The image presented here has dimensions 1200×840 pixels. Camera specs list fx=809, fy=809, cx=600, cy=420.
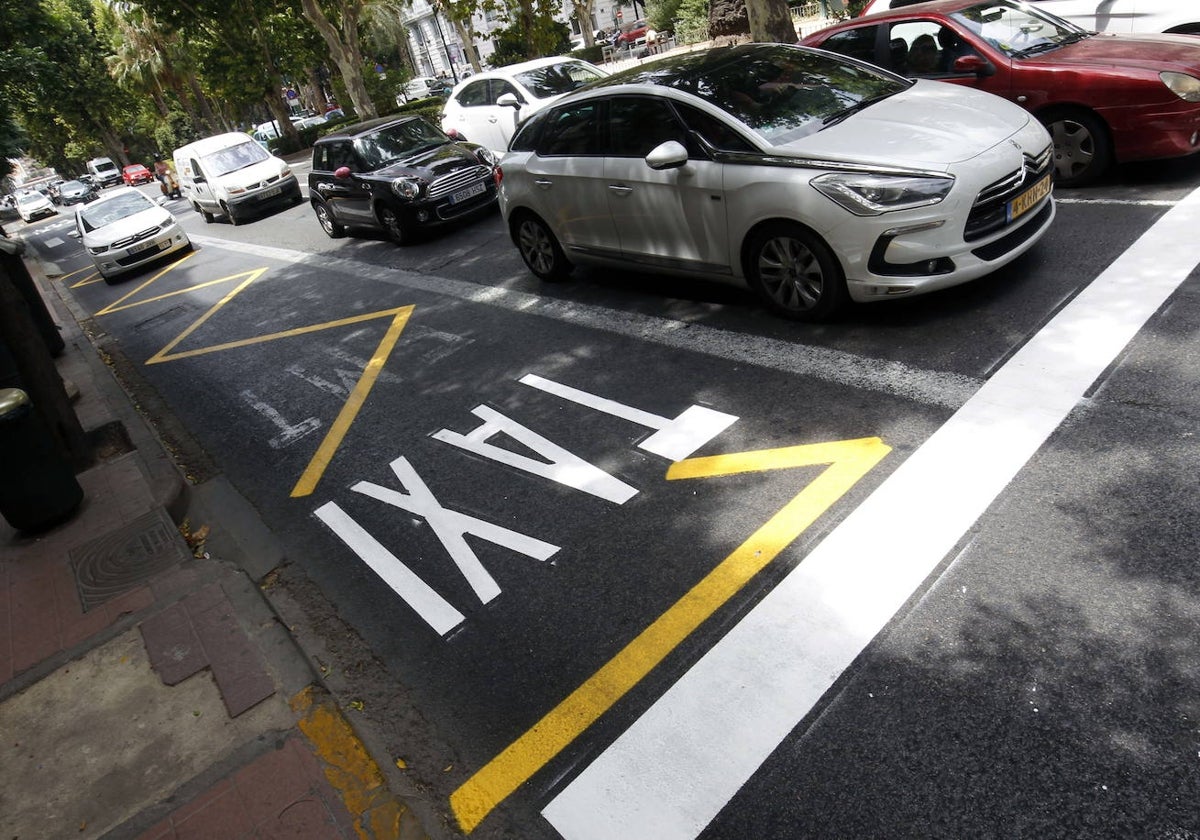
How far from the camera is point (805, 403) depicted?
490 centimetres

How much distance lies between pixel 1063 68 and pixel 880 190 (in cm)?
319

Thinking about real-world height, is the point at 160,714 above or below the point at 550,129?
below

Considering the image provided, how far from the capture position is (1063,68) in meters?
6.79

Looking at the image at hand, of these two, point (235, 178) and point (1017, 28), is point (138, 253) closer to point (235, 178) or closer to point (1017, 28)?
point (235, 178)

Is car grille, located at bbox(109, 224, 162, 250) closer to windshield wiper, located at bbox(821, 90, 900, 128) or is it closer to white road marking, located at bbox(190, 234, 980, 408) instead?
white road marking, located at bbox(190, 234, 980, 408)

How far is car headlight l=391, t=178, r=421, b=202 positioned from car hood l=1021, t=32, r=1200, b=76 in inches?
298

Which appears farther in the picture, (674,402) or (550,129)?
(550,129)

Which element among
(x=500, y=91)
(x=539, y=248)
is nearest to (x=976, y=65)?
(x=539, y=248)

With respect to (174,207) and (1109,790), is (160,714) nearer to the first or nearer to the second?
(1109,790)

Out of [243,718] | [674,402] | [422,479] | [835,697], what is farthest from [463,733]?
[674,402]

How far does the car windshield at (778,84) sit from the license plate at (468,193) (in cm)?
527

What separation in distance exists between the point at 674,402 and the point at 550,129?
11.0ft

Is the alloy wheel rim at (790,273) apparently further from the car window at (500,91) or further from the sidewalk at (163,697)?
the car window at (500,91)

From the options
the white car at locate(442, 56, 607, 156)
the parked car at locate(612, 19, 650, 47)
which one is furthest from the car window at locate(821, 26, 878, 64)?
the parked car at locate(612, 19, 650, 47)
